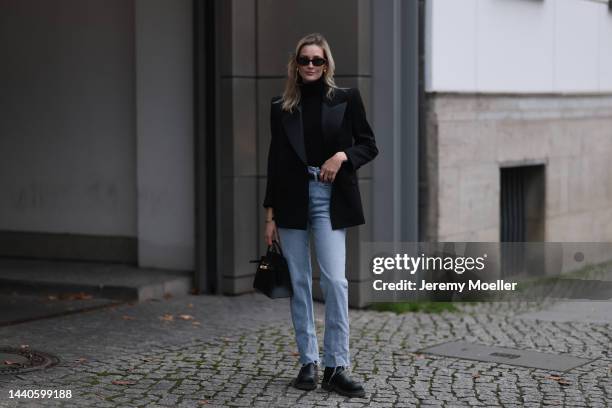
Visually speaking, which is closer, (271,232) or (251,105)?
(271,232)

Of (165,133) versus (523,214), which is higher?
(165,133)

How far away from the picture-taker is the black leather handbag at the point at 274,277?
6484mm

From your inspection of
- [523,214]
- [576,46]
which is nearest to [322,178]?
[523,214]

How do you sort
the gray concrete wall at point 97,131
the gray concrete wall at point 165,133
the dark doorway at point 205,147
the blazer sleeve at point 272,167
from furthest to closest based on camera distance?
1. the gray concrete wall at point 97,131
2. the gray concrete wall at point 165,133
3. the dark doorway at point 205,147
4. the blazer sleeve at point 272,167

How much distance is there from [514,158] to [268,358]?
15.5 feet

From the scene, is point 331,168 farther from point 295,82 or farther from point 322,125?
point 295,82

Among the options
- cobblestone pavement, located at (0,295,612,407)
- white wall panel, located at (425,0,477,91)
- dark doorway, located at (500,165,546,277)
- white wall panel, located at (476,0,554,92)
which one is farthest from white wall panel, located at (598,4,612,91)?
cobblestone pavement, located at (0,295,612,407)

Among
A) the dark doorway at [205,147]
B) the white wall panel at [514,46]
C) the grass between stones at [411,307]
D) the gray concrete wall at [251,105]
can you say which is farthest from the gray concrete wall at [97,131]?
the white wall panel at [514,46]

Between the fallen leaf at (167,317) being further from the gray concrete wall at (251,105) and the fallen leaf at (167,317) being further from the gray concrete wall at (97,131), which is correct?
the gray concrete wall at (97,131)

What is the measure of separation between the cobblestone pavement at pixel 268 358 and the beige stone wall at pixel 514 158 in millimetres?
1089

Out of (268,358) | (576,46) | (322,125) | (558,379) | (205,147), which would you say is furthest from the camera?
Result: (576,46)

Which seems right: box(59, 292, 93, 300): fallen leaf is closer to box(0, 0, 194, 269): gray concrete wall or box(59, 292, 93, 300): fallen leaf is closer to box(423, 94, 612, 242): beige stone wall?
box(0, 0, 194, 269): gray concrete wall

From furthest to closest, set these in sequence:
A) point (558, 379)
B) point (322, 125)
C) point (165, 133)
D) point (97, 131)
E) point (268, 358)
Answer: point (97, 131)
point (165, 133)
point (268, 358)
point (558, 379)
point (322, 125)

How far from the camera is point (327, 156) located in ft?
21.2
